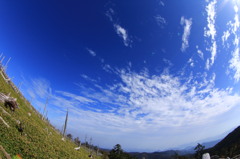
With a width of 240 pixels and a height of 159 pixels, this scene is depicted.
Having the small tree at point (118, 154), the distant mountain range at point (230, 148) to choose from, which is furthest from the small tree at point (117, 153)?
the distant mountain range at point (230, 148)

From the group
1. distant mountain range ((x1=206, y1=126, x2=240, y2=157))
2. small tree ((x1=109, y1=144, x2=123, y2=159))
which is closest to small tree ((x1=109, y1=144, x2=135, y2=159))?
small tree ((x1=109, y1=144, x2=123, y2=159))

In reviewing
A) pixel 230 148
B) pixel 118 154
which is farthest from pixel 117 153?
pixel 230 148

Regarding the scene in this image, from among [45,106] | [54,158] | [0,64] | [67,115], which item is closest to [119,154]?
[67,115]

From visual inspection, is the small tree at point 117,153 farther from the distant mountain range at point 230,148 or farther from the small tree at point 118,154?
the distant mountain range at point 230,148

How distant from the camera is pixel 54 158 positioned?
19.0 metres

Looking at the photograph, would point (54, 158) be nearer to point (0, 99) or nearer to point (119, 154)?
point (0, 99)

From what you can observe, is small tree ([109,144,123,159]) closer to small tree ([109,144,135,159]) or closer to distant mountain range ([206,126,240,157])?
small tree ([109,144,135,159])

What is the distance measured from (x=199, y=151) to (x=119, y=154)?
38.6 metres

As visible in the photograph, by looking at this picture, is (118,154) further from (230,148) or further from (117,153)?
(230,148)

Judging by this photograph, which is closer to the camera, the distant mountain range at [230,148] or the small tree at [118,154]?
the distant mountain range at [230,148]

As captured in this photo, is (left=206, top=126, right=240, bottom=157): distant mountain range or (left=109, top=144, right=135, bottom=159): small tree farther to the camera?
(left=109, top=144, right=135, bottom=159): small tree

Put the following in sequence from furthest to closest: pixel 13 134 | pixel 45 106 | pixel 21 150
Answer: pixel 45 106 → pixel 13 134 → pixel 21 150

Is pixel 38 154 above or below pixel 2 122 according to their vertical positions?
below

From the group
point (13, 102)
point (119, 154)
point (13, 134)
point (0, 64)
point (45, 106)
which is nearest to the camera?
point (13, 134)
